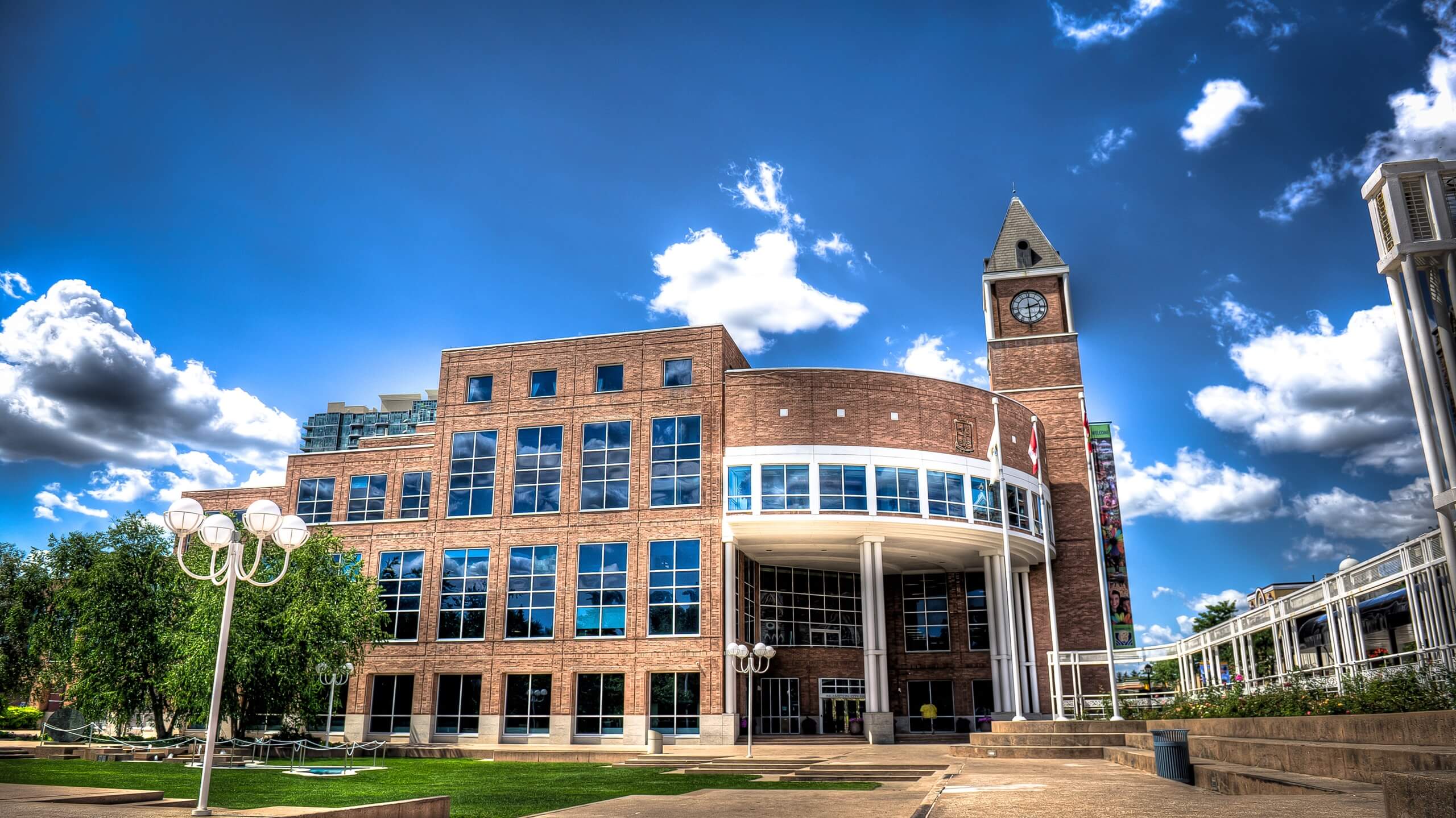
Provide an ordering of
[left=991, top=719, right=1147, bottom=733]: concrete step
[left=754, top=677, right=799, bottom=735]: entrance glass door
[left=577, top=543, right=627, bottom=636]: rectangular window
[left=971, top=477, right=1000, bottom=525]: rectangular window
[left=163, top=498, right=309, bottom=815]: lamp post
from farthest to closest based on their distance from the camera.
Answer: [left=754, top=677, right=799, bottom=735]: entrance glass door, [left=971, top=477, right=1000, bottom=525]: rectangular window, [left=577, top=543, right=627, bottom=636]: rectangular window, [left=991, top=719, right=1147, bottom=733]: concrete step, [left=163, top=498, right=309, bottom=815]: lamp post

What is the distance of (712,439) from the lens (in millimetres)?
38281

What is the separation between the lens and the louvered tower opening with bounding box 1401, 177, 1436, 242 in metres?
13.3

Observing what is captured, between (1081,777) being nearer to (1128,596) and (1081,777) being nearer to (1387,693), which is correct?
(1387,693)

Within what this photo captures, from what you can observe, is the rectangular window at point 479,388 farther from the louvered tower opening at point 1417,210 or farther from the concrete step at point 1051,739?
the louvered tower opening at point 1417,210

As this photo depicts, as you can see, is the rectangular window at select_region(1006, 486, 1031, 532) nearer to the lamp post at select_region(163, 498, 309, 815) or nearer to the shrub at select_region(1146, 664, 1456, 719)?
the shrub at select_region(1146, 664, 1456, 719)

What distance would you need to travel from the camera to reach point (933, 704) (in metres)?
44.9

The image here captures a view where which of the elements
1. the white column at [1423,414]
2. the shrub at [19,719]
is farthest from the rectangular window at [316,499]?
the white column at [1423,414]

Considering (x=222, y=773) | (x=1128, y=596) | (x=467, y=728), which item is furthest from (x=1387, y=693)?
(x=1128, y=596)

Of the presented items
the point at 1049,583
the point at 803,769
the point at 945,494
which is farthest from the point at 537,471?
the point at 803,769

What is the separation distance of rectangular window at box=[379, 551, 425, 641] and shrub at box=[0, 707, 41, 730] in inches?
964

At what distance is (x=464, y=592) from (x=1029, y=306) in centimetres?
3492

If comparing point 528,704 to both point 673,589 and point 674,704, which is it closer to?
point 674,704

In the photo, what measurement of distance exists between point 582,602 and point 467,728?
6920 millimetres

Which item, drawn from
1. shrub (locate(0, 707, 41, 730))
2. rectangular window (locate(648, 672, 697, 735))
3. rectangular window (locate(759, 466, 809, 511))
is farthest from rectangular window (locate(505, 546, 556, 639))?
shrub (locate(0, 707, 41, 730))
